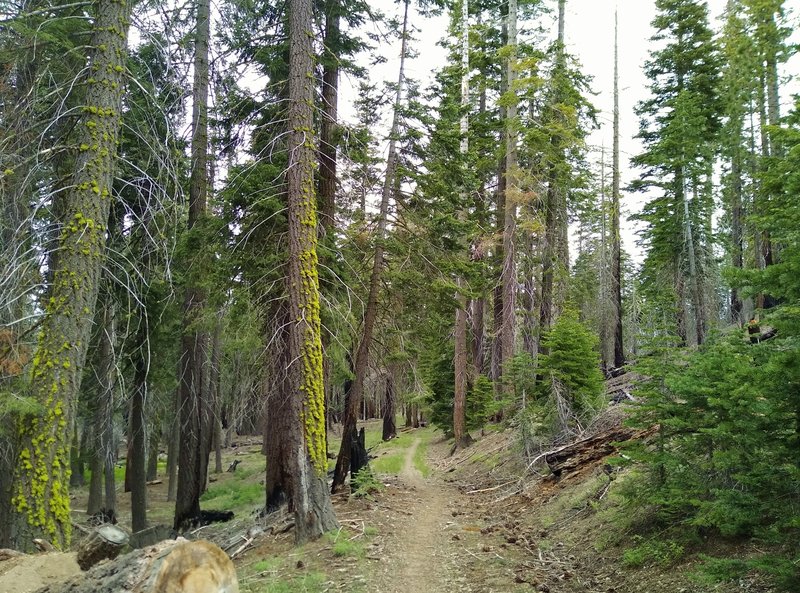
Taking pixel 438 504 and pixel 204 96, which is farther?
pixel 204 96

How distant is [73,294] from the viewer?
20.1 feet

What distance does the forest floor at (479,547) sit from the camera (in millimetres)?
6102

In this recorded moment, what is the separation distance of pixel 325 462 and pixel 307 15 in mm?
7364

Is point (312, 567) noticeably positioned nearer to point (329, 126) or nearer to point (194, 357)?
point (194, 357)

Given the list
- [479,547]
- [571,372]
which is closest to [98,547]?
[479,547]

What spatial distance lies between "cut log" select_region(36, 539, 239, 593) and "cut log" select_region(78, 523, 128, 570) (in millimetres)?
1406

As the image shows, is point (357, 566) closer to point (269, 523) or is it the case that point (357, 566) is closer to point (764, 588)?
point (269, 523)

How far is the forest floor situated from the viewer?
20.0ft

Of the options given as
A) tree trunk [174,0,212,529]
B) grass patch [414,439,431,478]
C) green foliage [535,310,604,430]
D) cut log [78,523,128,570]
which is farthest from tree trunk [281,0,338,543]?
grass patch [414,439,431,478]

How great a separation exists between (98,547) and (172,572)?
2.21m

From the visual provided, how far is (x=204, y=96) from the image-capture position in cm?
1329

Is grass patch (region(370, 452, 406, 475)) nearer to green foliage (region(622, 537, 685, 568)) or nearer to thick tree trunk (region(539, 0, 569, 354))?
thick tree trunk (region(539, 0, 569, 354))

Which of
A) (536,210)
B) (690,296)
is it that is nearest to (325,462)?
(536,210)

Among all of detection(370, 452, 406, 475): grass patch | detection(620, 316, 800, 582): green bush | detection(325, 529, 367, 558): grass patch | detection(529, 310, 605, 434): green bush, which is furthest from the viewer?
detection(370, 452, 406, 475): grass patch
